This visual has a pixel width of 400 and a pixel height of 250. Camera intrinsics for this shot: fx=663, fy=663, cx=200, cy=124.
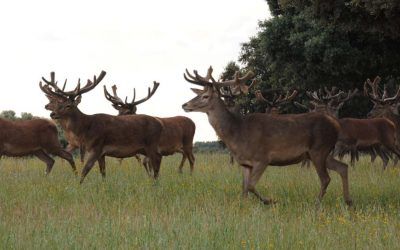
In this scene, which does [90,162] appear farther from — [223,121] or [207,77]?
[223,121]

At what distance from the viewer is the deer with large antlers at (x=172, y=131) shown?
49.6 feet

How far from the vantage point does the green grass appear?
6.47 metres

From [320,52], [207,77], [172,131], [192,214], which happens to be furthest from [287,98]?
[192,214]

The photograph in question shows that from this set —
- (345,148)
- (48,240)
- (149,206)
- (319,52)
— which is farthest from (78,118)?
(319,52)

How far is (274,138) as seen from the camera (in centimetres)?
983

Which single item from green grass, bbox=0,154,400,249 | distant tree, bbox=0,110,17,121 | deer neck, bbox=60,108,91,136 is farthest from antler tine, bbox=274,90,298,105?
distant tree, bbox=0,110,17,121

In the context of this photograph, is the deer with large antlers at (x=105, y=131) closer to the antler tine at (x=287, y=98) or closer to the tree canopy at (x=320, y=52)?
the antler tine at (x=287, y=98)

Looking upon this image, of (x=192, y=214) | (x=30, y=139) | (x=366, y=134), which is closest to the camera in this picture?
(x=192, y=214)

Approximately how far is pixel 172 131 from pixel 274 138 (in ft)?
18.8

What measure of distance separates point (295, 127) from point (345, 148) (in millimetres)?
7488

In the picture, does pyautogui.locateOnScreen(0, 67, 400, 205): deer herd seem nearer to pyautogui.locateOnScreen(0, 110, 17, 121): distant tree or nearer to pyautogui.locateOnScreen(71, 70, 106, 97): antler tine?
pyautogui.locateOnScreen(71, 70, 106, 97): antler tine

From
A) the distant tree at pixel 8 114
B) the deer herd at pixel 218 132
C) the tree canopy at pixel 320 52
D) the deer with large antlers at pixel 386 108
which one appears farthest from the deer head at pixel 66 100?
the distant tree at pixel 8 114

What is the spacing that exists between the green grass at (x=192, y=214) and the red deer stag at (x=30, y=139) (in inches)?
46.1

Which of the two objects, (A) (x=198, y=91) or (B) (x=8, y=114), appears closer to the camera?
(A) (x=198, y=91)
